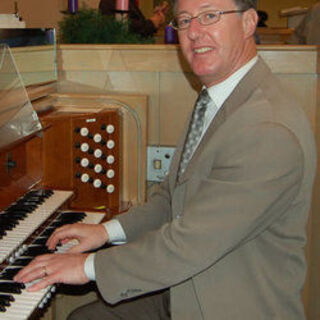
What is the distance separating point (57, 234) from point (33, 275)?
0.30m

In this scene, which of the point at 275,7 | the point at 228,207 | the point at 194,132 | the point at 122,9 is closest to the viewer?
the point at 228,207

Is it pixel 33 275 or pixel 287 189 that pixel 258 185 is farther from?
pixel 33 275

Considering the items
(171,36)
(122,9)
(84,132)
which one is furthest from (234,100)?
(122,9)

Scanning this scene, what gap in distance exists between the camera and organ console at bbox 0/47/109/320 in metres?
1.77

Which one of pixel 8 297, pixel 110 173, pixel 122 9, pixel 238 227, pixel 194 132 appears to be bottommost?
pixel 8 297

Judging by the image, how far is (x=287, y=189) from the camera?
4.45 feet

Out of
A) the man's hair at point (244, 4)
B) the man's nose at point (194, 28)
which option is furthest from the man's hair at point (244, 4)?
the man's nose at point (194, 28)

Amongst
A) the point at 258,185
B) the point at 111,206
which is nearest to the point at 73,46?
the point at 111,206

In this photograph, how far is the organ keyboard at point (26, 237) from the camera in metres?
1.41

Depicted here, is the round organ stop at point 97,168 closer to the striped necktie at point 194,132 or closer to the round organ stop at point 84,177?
the round organ stop at point 84,177

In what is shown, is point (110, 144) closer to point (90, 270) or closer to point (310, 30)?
point (90, 270)

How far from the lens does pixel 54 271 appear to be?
1.45 metres

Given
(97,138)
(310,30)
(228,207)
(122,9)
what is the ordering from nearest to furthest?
(228,207) < (97,138) < (122,9) < (310,30)

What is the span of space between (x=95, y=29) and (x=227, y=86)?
1246 millimetres
